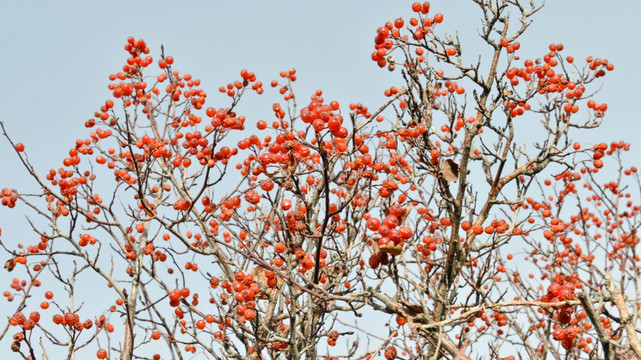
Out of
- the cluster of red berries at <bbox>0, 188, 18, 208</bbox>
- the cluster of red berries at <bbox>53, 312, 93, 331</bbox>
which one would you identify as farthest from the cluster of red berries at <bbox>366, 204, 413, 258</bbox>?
the cluster of red berries at <bbox>0, 188, 18, 208</bbox>

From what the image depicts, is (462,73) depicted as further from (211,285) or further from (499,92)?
(211,285)

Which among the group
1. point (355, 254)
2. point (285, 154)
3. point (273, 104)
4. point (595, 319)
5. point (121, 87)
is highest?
point (121, 87)

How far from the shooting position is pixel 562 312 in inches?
110

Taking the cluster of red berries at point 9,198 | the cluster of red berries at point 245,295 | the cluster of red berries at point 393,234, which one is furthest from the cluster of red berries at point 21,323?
the cluster of red berries at point 393,234

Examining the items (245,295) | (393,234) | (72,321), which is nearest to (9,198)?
(72,321)

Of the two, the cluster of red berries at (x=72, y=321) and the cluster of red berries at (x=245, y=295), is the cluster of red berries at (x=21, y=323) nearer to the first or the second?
the cluster of red berries at (x=72, y=321)

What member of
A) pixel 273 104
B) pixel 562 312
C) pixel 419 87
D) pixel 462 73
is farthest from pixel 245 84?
pixel 562 312

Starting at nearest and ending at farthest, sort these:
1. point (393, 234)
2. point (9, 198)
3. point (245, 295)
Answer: point (393, 234), point (245, 295), point (9, 198)

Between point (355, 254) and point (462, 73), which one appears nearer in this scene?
point (462, 73)

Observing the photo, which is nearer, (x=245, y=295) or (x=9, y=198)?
(x=245, y=295)

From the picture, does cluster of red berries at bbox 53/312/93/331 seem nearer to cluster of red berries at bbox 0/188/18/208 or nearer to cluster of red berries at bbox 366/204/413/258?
cluster of red berries at bbox 0/188/18/208

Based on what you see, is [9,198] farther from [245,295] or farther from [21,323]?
[245,295]

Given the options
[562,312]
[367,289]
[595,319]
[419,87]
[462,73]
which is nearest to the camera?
[595,319]

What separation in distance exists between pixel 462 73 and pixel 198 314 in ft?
13.6
